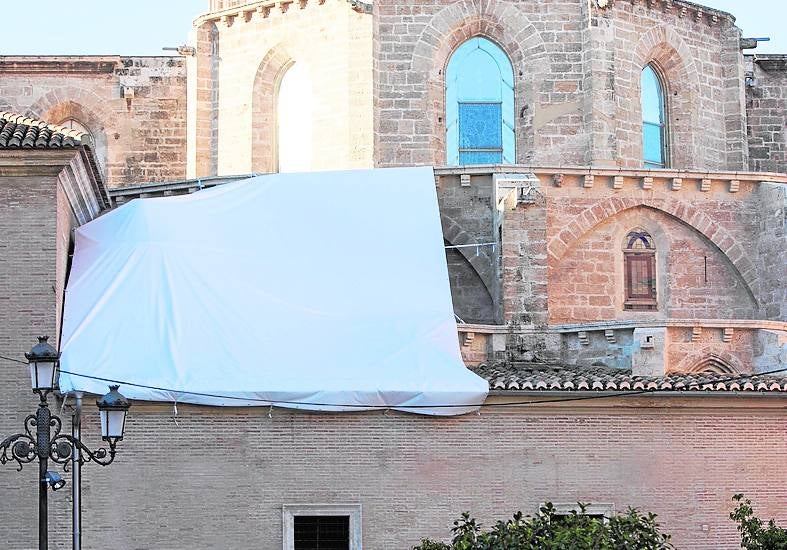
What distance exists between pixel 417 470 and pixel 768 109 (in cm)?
1159

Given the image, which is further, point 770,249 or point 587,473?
point 770,249

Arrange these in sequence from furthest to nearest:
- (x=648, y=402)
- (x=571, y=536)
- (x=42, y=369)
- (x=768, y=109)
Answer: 1. (x=768, y=109)
2. (x=648, y=402)
3. (x=571, y=536)
4. (x=42, y=369)

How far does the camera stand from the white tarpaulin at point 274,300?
17.1 metres

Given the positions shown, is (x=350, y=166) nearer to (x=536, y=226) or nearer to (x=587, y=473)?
(x=536, y=226)

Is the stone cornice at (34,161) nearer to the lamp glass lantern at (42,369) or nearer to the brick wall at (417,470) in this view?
the brick wall at (417,470)

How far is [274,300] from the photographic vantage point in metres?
18.3

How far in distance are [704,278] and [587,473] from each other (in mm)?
5434

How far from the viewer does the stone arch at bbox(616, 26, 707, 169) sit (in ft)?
79.3

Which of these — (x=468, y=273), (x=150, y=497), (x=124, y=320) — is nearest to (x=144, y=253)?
(x=124, y=320)

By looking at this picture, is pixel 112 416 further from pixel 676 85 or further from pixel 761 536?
pixel 676 85

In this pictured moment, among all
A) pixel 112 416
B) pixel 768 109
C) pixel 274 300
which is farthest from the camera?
pixel 768 109

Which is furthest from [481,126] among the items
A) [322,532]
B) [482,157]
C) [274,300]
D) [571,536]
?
[571,536]

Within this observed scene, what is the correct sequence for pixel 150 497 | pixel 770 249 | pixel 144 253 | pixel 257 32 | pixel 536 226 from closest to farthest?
1. pixel 150 497
2. pixel 144 253
3. pixel 536 226
4. pixel 770 249
5. pixel 257 32

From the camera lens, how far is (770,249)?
2184 cm
